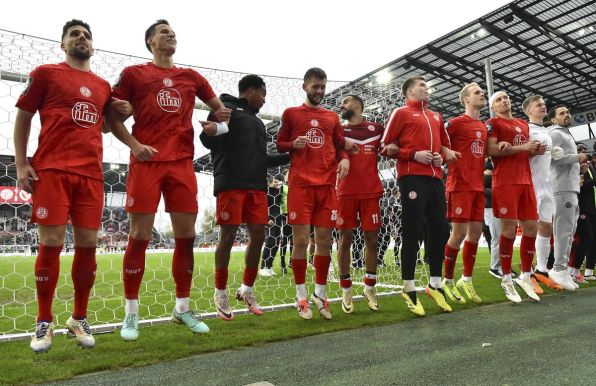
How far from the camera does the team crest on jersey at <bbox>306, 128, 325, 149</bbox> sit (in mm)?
3631

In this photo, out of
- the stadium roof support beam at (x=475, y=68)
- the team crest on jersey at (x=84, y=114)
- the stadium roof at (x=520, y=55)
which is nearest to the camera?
the team crest on jersey at (x=84, y=114)

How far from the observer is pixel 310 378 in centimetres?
196

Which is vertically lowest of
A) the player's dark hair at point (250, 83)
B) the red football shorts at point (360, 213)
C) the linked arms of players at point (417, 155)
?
the red football shorts at point (360, 213)

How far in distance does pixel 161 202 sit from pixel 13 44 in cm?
224

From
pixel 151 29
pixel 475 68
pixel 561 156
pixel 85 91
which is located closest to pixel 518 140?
pixel 561 156

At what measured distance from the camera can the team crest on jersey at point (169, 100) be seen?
2.78m

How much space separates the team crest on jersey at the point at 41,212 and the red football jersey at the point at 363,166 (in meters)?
2.39

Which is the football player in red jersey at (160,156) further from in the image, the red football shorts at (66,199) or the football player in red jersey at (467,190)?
the football player in red jersey at (467,190)

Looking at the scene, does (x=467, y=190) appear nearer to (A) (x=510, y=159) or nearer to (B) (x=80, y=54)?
(A) (x=510, y=159)

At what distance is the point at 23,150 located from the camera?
2.43 meters

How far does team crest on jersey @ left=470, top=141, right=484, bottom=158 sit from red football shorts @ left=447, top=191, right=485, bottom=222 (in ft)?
1.21

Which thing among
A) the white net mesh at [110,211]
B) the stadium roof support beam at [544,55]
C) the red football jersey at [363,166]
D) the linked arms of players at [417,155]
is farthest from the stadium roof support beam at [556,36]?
the linked arms of players at [417,155]

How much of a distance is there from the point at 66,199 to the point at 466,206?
325 cm

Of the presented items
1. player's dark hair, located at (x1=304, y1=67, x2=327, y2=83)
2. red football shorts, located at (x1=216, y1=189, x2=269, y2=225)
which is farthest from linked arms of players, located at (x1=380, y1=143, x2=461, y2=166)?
red football shorts, located at (x1=216, y1=189, x2=269, y2=225)
